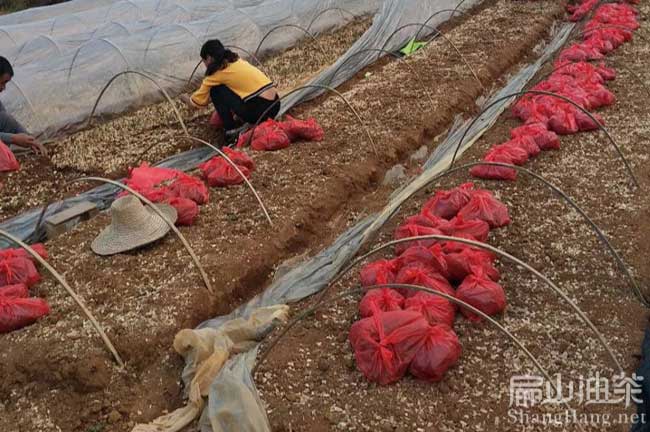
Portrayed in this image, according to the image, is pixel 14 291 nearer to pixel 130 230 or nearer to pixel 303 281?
pixel 130 230

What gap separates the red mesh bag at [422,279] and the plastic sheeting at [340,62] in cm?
363

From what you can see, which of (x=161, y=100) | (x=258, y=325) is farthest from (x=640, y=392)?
(x=161, y=100)

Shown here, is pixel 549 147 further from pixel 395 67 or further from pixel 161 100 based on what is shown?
pixel 161 100

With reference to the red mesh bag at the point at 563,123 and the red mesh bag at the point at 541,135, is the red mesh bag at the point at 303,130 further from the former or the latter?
the red mesh bag at the point at 563,123

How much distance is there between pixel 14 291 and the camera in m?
4.71

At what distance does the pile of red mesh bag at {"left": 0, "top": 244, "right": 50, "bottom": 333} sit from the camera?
451 cm

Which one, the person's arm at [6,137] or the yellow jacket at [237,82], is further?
the yellow jacket at [237,82]

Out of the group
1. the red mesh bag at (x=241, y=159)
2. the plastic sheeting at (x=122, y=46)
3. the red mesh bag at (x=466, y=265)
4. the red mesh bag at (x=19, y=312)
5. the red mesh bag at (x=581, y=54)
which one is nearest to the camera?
the red mesh bag at (x=466, y=265)

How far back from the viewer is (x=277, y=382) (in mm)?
3830

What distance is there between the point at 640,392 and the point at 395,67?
7.11 metres

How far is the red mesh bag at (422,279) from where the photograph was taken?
164 inches

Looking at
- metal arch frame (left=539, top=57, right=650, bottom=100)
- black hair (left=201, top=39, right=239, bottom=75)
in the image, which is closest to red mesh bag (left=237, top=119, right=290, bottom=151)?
black hair (left=201, top=39, right=239, bottom=75)

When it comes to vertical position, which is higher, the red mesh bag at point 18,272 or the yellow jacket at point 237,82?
the yellow jacket at point 237,82

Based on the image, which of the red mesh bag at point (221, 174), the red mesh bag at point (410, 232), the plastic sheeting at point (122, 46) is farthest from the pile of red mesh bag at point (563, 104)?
the plastic sheeting at point (122, 46)
